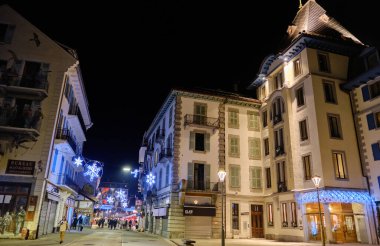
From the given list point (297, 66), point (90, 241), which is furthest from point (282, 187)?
point (90, 241)

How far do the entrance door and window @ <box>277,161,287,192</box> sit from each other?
391 cm

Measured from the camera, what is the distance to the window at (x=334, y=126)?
23.6 metres

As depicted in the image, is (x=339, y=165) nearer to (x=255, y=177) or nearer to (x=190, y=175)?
(x=255, y=177)

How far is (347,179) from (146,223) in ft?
86.0

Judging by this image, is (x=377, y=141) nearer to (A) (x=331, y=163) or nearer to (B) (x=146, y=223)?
(A) (x=331, y=163)

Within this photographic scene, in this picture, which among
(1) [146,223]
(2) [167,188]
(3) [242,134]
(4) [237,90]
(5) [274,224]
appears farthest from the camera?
(1) [146,223]

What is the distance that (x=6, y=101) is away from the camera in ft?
72.4

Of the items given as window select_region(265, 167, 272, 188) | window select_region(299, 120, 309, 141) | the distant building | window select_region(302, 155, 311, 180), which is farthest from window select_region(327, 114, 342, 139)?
the distant building

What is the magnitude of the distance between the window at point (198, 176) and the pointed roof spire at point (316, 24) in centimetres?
1601

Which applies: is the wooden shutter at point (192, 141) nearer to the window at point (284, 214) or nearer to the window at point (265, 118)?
the window at point (265, 118)

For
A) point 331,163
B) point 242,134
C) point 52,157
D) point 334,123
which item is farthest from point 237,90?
point 52,157

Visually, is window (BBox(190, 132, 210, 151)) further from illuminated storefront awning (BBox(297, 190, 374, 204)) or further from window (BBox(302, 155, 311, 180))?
illuminated storefront awning (BBox(297, 190, 374, 204))

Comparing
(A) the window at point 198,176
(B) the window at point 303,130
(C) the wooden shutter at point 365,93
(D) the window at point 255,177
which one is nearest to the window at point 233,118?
(D) the window at point 255,177

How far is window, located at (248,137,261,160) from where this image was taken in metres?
30.2
